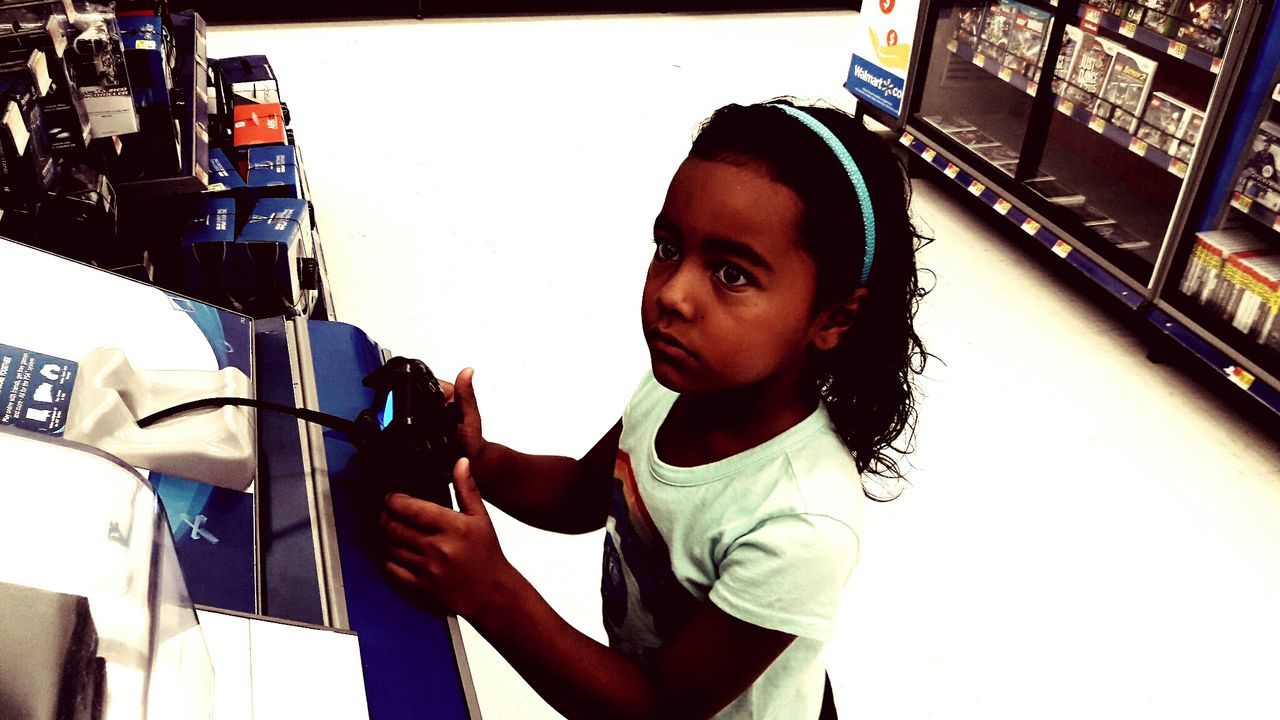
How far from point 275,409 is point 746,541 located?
1.68 feet

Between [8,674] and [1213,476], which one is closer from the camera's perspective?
[8,674]

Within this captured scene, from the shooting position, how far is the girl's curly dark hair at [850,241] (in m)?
0.84

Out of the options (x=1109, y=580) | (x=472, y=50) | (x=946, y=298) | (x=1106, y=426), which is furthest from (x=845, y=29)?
(x=1109, y=580)

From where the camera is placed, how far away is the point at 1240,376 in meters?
2.80

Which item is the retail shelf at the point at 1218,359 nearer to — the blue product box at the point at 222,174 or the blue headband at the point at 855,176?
the blue headband at the point at 855,176

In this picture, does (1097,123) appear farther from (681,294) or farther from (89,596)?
(89,596)

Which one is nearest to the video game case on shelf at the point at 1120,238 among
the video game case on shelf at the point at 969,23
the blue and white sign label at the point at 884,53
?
the video game case on shelf at the point at 969,23

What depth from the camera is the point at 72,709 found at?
20.7 inches

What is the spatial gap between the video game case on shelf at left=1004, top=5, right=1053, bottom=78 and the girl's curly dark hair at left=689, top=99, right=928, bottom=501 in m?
3.20

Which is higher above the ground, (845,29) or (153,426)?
(153,426)

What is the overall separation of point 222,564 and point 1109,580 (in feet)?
6.87

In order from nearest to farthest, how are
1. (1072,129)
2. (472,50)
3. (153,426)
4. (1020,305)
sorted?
(153,426), (1020,305), (1072,129), (472,50)

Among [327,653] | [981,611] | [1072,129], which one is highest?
[327,653]

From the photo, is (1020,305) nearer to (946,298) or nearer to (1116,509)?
(946,298)
